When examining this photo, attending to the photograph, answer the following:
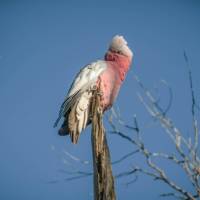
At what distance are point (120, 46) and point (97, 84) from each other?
565 millimetres

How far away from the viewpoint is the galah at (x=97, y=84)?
4402 millimetres

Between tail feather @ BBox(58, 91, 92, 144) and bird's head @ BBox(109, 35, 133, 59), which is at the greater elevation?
bird's head @ BBox(109, 35, 133, 59)

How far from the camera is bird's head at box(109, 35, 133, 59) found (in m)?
4.79

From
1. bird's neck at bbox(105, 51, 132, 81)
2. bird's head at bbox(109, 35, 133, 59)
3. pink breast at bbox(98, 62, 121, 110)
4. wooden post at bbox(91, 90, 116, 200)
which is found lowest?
wooden post at bbox(91, 90, 116, 200)

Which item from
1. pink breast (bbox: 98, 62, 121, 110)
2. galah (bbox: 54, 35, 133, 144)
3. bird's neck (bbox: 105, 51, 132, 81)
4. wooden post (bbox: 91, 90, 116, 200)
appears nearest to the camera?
wooden post (bbox: 91, 90, 116, 200)

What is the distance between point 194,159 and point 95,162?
974 millimetres

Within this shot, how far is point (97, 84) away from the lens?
4.70 metres

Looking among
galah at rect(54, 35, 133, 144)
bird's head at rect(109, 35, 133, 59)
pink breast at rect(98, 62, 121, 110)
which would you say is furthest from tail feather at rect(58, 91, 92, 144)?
bird's head at rect(109, 35, 133, 59)

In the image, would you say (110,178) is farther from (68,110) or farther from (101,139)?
(68,110)

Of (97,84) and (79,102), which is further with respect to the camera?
(97,84)

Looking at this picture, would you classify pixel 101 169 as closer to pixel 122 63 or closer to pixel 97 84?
pixel 97 84

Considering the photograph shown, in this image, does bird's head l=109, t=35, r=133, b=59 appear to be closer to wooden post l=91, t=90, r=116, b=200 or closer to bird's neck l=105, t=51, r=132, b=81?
bird's neck l=105, t=51, r=132, b=81

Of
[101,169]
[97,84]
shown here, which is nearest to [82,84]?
[97,84]

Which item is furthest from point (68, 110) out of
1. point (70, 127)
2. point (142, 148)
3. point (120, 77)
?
point (142, 148)
